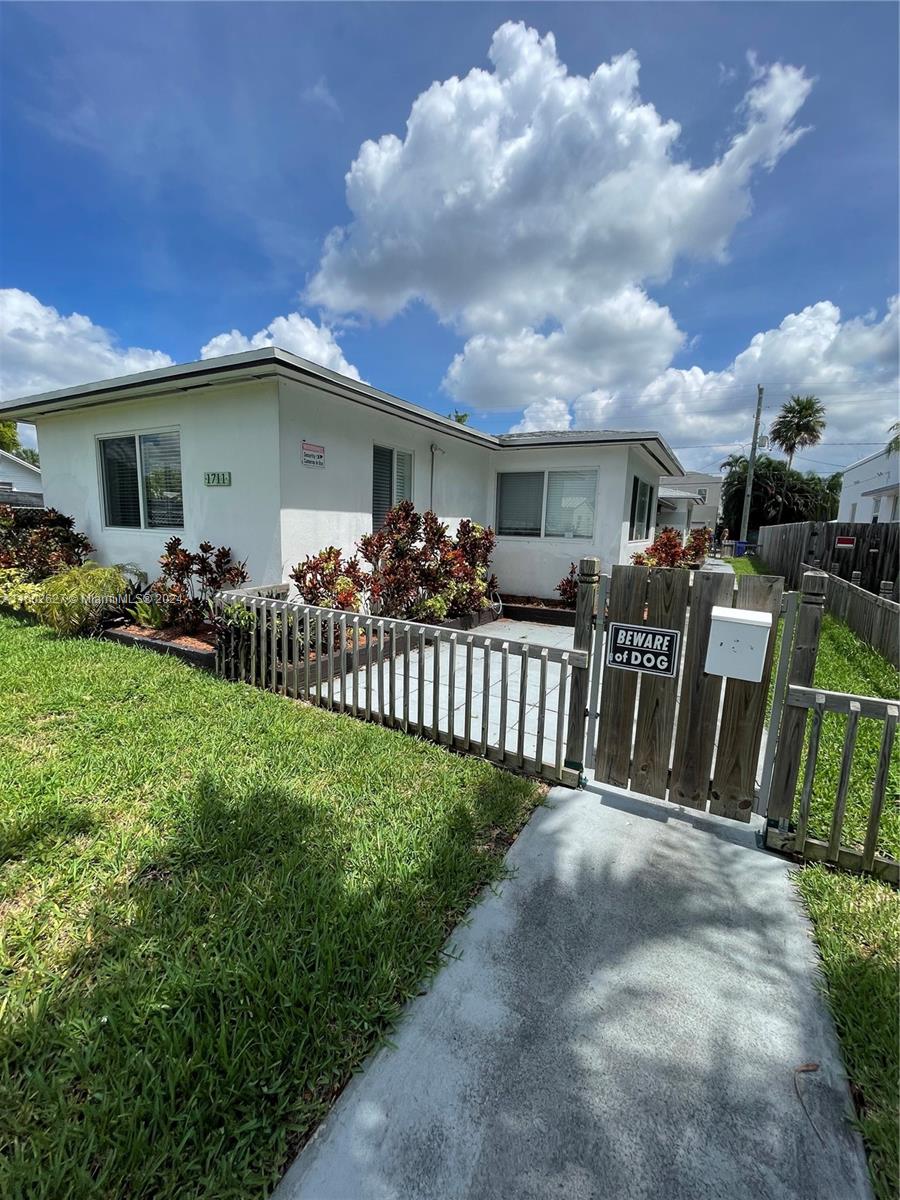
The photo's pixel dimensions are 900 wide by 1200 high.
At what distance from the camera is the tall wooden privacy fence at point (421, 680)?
3.37 m

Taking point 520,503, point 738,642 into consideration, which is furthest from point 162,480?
point 738,642

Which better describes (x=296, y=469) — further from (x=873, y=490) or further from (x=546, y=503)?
(x=873, y=490)

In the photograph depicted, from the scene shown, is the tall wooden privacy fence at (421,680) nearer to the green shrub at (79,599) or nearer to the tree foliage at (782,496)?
the green shrub at (79,599)

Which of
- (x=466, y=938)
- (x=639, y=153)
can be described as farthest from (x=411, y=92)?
(x=466, y=938)

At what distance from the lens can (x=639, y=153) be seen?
659 centimetres

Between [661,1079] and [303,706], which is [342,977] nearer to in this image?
[661,1079]

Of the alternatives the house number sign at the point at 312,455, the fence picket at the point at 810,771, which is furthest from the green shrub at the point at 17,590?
the fence picket at the point at 810,771

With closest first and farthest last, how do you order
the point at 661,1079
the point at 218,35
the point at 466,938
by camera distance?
1. the point at 661,1079
2. the point at 466,938
3. the point at 218,35

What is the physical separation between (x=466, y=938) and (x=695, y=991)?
0.89 meters

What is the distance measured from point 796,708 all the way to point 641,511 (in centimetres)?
942

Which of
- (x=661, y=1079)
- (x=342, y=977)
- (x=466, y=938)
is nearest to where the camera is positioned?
(x=661, y=1079)

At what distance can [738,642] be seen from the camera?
263 centimetres

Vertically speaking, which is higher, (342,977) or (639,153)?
(639,153)

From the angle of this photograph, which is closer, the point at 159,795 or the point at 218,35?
the point at 159,795
